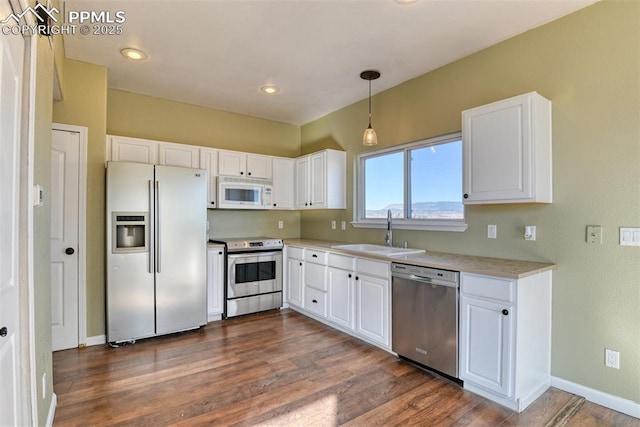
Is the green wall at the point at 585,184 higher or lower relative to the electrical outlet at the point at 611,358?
higher

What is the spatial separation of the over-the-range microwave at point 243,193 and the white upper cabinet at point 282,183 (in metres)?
0.11

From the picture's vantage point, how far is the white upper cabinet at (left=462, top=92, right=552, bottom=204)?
2318mm

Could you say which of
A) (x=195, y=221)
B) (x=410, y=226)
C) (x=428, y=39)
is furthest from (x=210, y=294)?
(x=428, y=39)

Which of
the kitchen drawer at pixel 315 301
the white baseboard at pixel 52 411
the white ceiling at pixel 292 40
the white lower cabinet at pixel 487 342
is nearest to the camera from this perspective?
the white baseboard at pixel 52 411

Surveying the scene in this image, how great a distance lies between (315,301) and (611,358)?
2.60 meters

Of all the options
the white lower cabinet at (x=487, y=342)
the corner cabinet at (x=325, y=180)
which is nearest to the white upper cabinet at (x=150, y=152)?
the corner cabinet at (x=325, y=180)

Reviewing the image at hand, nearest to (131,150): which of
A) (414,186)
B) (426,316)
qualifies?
(414,186)

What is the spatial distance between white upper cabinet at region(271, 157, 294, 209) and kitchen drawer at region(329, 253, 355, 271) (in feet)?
4.76

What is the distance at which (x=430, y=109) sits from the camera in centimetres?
331

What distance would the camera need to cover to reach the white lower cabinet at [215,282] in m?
3.84

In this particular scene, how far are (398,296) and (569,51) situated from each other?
7.33 feet

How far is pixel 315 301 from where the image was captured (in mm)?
3857

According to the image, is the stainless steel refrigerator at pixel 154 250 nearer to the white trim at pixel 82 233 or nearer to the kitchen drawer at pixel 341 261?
the white trim at pixel 82 233

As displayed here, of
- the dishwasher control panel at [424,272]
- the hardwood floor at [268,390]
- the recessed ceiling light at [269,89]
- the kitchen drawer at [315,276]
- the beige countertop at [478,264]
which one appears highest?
the recessed ceiling light at [269,89]
